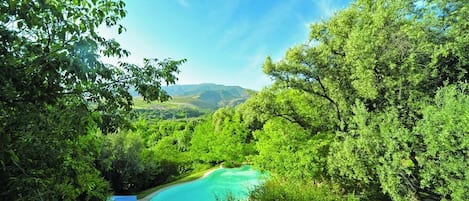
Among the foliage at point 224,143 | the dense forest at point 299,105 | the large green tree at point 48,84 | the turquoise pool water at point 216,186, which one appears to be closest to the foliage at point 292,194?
the dense forest at point 299,105

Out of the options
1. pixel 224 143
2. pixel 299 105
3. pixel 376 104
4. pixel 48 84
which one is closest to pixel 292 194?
pixel 376 104

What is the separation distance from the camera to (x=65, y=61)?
7.13 ft

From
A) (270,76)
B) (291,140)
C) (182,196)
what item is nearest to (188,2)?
(270,76)

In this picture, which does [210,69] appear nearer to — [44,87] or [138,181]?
[138,181]

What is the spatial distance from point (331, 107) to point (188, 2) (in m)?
6.95

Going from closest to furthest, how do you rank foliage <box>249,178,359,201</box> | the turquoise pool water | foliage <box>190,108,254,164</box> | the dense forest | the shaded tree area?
the dense forest → the shaded tree area → foliage <box>249,178,359,201</box> → the turquoise pool water → foliage <box>190,108,254,164</box>

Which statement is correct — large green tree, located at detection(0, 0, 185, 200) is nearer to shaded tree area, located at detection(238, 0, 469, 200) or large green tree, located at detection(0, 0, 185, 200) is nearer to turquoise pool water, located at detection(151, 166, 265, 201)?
shaded tree area, located at detection(238, 0, 469, 200)

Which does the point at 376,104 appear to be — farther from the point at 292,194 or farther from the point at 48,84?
the point at 48,84

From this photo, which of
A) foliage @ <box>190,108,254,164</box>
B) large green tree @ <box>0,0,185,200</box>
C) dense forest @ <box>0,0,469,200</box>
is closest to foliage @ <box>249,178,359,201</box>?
dense forest @ <box>0,0,469,200</box>

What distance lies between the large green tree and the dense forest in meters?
0.01

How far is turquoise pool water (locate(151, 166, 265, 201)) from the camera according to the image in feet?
48.3

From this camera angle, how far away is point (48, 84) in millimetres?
2273

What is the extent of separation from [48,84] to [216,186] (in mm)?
16696

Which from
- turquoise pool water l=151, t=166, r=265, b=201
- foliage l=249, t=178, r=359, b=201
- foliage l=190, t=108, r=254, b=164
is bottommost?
turquoise pool water l=151, t=166, r=265, b=201
